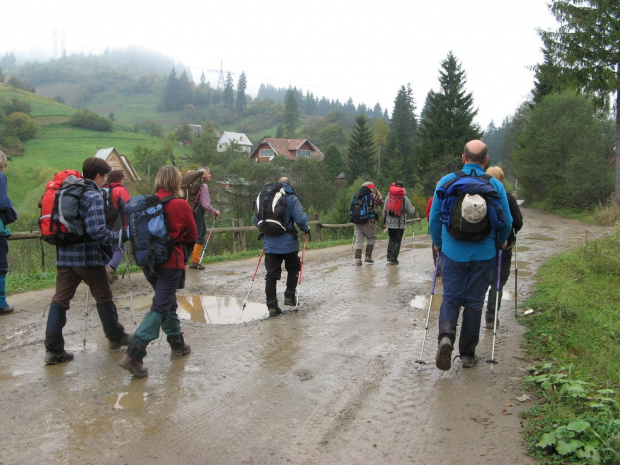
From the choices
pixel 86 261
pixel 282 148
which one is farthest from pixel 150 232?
pixel 282 148

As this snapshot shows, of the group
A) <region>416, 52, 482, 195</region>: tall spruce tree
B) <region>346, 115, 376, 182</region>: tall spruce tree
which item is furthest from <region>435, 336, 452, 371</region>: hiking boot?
<region>346, 115, 376, 182</region>: tall spruce tree

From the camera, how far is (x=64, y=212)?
464 cm

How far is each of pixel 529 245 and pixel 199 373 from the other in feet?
40.4

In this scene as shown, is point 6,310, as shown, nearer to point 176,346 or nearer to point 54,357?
point 54,357

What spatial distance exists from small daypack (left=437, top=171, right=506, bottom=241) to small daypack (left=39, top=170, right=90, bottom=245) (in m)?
3.33

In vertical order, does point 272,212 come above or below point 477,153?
below

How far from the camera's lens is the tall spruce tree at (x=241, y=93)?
160 metres

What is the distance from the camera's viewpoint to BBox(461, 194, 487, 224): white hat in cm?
434

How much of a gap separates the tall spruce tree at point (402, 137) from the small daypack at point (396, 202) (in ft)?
185

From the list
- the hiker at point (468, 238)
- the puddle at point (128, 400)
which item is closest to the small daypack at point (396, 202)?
the hiker at point (468, 238)

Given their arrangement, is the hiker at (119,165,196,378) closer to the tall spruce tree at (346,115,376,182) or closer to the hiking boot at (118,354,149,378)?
the hiking boot at (118,354,149,378)

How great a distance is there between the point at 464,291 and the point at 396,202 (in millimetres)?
6483

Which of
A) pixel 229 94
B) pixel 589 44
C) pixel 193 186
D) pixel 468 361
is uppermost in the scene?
pixel 229 94

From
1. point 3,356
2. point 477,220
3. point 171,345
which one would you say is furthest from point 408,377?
point 3,356
